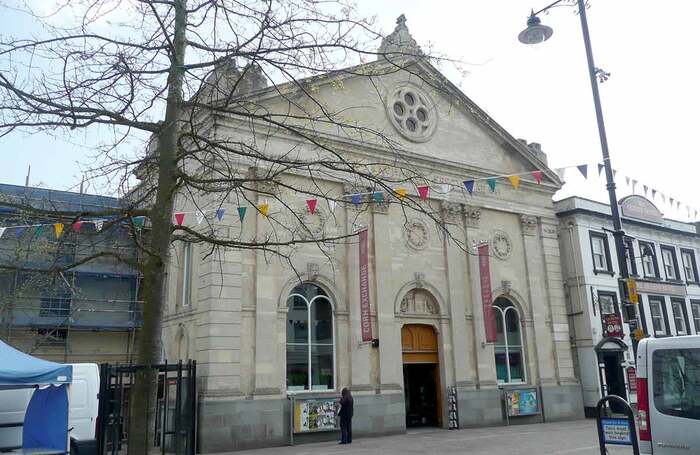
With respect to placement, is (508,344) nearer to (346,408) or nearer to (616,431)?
(346,408)

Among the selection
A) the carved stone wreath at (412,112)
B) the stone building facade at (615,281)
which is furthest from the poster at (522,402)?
the carved stone wreath at (412,112)

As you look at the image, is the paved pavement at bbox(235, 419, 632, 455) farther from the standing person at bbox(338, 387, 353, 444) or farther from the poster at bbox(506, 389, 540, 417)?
the poster at bbox(506, 389, 540, 417)

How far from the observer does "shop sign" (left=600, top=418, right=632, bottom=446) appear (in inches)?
362

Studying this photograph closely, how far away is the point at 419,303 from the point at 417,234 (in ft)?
8.42

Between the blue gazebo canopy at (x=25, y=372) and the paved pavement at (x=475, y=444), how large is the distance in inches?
286

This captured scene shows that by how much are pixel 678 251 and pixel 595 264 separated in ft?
25.3

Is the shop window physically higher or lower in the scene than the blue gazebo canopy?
higher

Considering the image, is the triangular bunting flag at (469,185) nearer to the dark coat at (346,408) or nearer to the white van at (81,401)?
the dark coat at (346,408)

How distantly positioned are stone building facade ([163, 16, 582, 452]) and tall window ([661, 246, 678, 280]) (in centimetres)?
893

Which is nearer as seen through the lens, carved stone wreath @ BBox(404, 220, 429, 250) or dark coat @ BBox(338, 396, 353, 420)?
dark coat @ BBox(338, 396, 353, 420)

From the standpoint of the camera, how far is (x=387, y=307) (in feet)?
67.4

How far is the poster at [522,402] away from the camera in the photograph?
22.7 metres

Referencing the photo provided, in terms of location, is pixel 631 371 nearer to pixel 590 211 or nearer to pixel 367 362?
pixel 367 362

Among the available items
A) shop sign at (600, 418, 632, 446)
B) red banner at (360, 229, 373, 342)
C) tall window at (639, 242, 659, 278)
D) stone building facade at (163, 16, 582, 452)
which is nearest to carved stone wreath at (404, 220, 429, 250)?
stone building facade at (163, 16, 582, 452)
